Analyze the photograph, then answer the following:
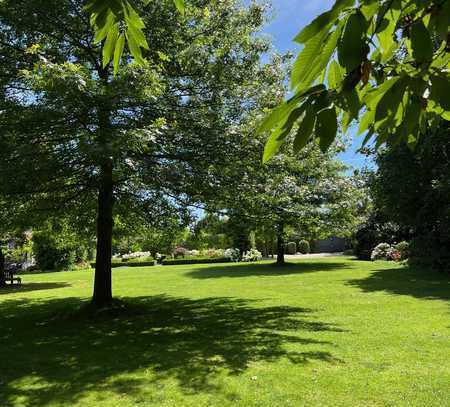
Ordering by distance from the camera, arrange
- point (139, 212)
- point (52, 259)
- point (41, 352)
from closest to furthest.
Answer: point (41, 352), point (139, 212), point (52, 259)

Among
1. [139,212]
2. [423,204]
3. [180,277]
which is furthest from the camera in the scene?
[180,277]

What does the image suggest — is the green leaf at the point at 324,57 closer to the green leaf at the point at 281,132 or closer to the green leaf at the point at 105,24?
the green leaf at the point at 281,132

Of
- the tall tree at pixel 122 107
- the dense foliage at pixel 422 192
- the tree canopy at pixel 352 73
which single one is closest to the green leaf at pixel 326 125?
the tree canopy at pixel 352 73

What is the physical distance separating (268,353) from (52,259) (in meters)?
26.4

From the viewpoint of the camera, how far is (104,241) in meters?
11.0

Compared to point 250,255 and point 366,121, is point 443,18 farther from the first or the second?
point 250,255

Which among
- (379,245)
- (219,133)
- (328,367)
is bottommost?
(328,367)

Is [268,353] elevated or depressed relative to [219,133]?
depressed

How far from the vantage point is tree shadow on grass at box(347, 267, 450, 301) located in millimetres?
12609

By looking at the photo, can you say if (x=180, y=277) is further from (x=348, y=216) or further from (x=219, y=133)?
(x=219, y=133)

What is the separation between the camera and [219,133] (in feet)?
29.8

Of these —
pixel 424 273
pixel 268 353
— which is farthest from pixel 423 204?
pixel 268 353

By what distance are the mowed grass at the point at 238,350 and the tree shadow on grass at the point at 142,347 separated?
2 cm

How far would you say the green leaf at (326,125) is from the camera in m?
1.45
